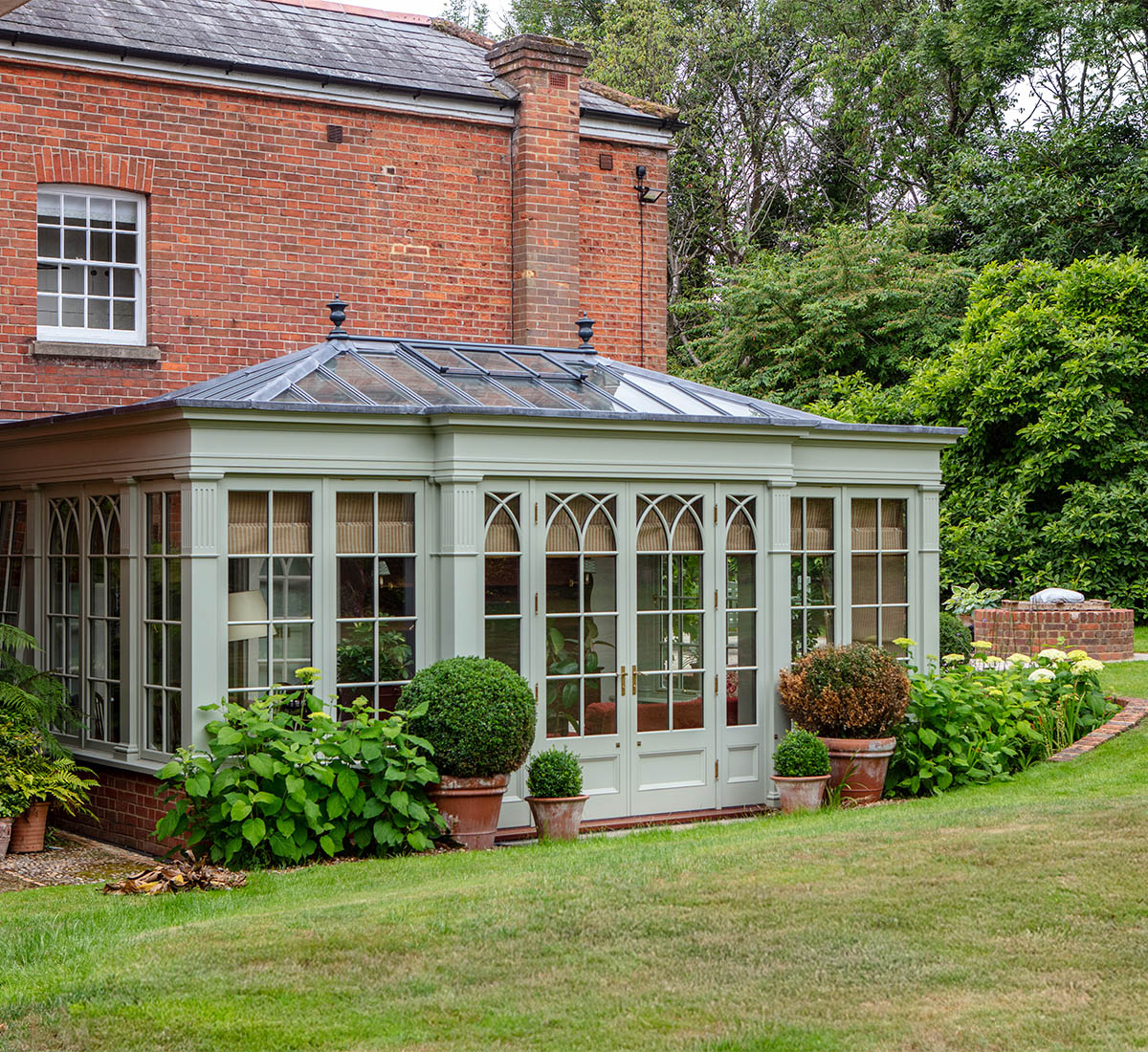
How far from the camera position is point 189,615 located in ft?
30.5

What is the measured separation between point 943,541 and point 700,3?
64.6ft

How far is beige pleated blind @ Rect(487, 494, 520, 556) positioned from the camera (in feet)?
33.2

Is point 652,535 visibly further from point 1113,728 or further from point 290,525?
point 1113,728

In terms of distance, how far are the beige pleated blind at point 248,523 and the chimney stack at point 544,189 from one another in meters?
6.48

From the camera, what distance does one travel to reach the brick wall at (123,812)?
32.3 feet

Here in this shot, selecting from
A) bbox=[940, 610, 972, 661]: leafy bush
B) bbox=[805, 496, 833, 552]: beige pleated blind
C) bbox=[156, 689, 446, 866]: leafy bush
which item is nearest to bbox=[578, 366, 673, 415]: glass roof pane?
bbox=[805, 496, 833, 552]: beige pleated blind

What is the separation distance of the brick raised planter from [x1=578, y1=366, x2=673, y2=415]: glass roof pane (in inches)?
320

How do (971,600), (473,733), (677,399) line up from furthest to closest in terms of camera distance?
(971,600) → (677,399) → (473,733)

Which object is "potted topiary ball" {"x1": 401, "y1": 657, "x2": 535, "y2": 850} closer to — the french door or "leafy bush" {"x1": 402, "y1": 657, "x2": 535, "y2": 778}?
"leafy bush" {"x1": 402, "y1": 657, "x2": 535, "y2": 778}

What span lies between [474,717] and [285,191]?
7.28 meters

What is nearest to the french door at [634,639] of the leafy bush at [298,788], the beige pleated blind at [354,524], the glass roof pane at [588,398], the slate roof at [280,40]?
the glass roof pane at [588,398]

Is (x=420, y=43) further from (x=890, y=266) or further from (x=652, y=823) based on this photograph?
(x=890, y=266)

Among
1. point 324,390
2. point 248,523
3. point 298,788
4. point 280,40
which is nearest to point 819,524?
point 324,390

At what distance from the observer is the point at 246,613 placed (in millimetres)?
9531
